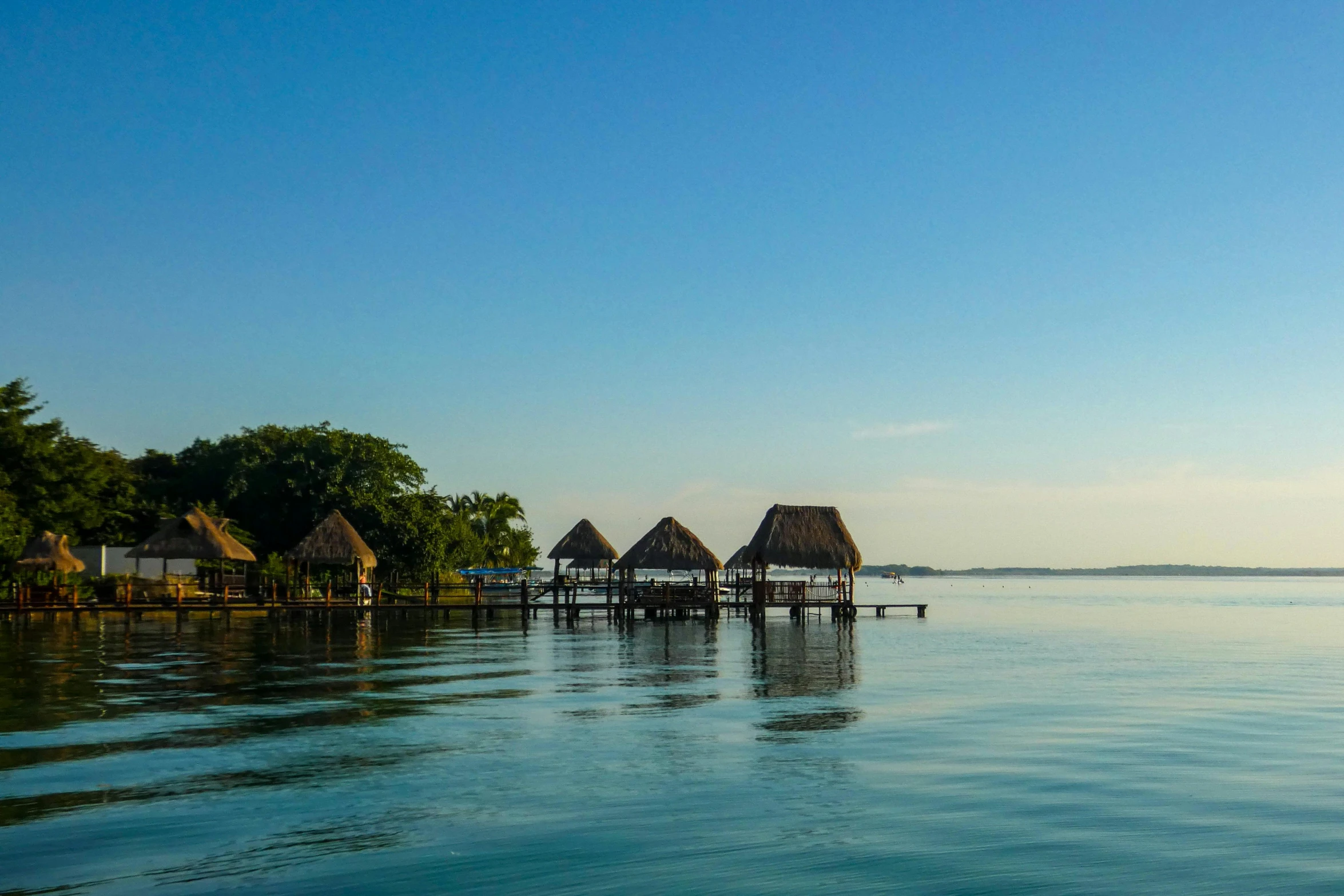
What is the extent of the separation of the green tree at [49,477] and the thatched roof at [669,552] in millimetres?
23195

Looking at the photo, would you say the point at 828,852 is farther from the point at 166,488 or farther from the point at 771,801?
the point at 166,488

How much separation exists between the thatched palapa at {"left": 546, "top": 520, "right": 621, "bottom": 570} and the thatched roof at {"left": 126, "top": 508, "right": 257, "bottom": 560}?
14.0 metres

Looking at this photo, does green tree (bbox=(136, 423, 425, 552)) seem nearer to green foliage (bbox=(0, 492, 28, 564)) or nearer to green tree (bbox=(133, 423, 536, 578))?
green tree (bbox=(133, 423, 536, 578))

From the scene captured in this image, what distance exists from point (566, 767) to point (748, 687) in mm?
8947

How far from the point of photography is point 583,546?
5128 centimetres

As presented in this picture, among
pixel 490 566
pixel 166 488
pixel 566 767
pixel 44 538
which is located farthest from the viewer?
pixel 490 566

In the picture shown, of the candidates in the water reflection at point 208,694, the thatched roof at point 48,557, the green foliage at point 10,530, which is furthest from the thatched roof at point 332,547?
the green foliage at point 10,530

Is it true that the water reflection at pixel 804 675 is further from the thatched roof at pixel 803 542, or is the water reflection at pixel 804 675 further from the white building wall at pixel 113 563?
the white building wall at pixel 113 563

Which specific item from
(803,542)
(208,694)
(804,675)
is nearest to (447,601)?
(803,542)

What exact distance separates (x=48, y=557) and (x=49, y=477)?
806 cm

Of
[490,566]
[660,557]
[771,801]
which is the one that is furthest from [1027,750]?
[490,566]

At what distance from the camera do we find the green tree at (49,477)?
46.2 m

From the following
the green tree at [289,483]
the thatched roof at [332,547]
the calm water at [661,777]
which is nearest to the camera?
the calm water at [661,777]

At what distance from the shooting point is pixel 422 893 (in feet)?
27.6
